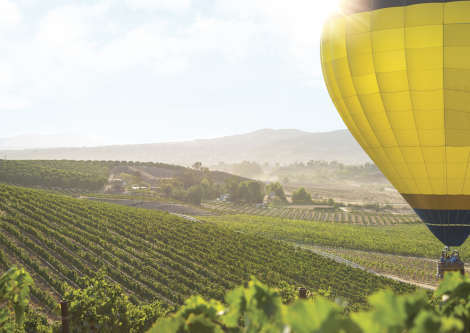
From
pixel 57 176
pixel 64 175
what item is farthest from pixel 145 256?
pixel 64 175

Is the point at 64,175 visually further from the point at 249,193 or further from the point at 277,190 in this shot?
the point at 277,190

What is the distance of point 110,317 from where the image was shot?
10.4 m

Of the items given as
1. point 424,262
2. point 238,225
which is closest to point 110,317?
point 424,262

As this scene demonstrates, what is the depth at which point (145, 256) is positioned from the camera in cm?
2697

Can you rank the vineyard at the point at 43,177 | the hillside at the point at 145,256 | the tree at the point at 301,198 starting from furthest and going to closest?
the tree at the point at 301,198 < the vineyard at the point at 43,177 < the hillside at the point at 145,256

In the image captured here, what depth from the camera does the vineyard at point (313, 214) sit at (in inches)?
2921

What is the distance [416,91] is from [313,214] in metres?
69.3

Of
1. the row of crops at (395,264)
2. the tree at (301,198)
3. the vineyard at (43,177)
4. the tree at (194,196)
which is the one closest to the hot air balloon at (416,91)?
the row of crops at (395,264)

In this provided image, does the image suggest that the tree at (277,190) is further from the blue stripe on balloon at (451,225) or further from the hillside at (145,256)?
the blue stripe on balloon at (451,225)

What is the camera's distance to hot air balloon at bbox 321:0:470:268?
1278cm

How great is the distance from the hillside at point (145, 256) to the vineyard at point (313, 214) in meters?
38.2

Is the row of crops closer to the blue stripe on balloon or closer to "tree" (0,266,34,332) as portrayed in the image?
the blue stripe on balloon

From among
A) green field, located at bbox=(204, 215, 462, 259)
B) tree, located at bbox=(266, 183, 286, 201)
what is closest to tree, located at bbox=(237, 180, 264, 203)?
tree, located at bbox=(266, 183, 286, 201)

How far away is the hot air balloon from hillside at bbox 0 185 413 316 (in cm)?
1344
